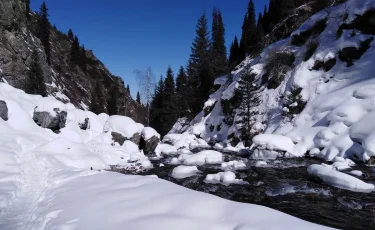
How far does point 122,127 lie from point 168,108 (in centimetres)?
2124

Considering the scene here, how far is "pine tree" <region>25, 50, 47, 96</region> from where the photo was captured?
32812 millimetres

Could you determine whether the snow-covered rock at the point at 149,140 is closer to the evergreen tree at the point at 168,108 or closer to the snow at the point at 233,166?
the snow at the point at 233,166

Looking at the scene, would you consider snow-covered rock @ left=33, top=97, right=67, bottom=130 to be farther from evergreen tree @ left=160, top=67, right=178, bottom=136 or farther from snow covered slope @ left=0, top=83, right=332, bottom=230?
evergreen tree @ left=160, top=67, right=178, bottom=136

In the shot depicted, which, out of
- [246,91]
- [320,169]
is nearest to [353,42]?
[246,91]

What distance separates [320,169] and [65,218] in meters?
9.52

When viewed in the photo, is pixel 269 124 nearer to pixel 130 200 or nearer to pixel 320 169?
pixel 320 169

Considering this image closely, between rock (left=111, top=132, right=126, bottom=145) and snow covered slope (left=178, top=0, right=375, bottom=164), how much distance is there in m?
10.4

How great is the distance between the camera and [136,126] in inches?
862

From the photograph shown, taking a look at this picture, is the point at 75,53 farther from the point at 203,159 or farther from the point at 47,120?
the point at 203,159

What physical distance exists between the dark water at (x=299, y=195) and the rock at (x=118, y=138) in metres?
8.38

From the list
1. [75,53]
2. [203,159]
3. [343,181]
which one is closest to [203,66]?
[203,159]

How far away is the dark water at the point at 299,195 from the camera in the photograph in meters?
6.81

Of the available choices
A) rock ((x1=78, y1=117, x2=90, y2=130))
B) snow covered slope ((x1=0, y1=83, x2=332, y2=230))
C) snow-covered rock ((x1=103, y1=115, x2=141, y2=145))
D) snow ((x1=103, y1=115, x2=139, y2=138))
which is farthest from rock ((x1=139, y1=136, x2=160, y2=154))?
snow covered slope ((x1=0, y1=83, x2=332, y2=230))

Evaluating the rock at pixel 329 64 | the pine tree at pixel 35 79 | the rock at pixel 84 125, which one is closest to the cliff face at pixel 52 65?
the pine tree at pixel 35 79
